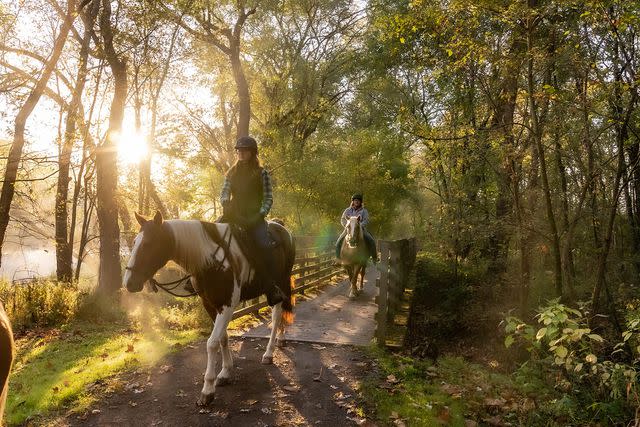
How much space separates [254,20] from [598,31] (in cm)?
1953

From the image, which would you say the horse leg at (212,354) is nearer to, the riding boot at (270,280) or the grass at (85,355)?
the riding boot at (270,280)

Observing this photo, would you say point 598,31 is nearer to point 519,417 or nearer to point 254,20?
point 519,417

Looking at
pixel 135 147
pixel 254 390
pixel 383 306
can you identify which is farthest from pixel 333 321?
pixel 135 147

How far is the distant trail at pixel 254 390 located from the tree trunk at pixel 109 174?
7.89 meters

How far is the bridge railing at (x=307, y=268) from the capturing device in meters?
10.3

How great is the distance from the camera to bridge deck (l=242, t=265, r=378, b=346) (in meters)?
8.04

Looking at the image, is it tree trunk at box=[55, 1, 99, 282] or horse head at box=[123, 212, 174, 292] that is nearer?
horse head at box=[123, 212, 174, 292]

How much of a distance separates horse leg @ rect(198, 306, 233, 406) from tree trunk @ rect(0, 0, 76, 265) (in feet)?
26.4

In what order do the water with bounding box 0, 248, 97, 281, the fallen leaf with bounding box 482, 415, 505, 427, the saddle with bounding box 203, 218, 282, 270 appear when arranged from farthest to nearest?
the water with bounding box 0, 248, 97, 281 < the saddle with bounding box 203, 218, 282, 270 < the fallen leaf with bounding box 482, 415, 505, 427

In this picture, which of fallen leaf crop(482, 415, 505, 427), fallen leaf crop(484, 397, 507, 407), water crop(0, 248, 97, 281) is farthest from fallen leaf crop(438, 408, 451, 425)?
water crop(0, 248, 97, 281)

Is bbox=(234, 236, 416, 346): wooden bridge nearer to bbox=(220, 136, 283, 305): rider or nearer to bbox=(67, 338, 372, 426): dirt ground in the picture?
bbox=(67, 338, 372, 426): dirt ground

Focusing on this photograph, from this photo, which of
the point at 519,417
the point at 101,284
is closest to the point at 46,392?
the point at 519,417

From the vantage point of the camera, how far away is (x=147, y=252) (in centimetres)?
488

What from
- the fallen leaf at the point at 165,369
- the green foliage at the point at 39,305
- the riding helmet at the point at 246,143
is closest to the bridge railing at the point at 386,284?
the riding helmet at the point at 246,143
